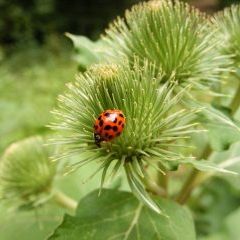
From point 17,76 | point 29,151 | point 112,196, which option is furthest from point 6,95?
point 112,196

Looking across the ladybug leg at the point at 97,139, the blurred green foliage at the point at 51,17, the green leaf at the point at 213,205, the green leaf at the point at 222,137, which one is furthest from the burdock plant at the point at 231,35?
the blurred green foliage at the point at 51,17

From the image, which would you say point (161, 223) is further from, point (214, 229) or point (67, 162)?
point (214, 229)

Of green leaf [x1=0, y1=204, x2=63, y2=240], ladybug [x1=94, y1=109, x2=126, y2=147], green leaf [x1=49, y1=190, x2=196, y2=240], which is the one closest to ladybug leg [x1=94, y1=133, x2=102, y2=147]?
ladybug [x1=94, y1=109, x2=126, y2=147]

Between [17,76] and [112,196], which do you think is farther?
[17,76]

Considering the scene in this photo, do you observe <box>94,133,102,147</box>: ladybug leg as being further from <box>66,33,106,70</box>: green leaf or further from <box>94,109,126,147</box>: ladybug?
<box>66,33,106,70</box>: green leaf

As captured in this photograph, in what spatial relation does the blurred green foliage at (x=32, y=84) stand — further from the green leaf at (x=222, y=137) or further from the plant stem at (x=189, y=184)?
the green leaf at (x=222, y=137)
